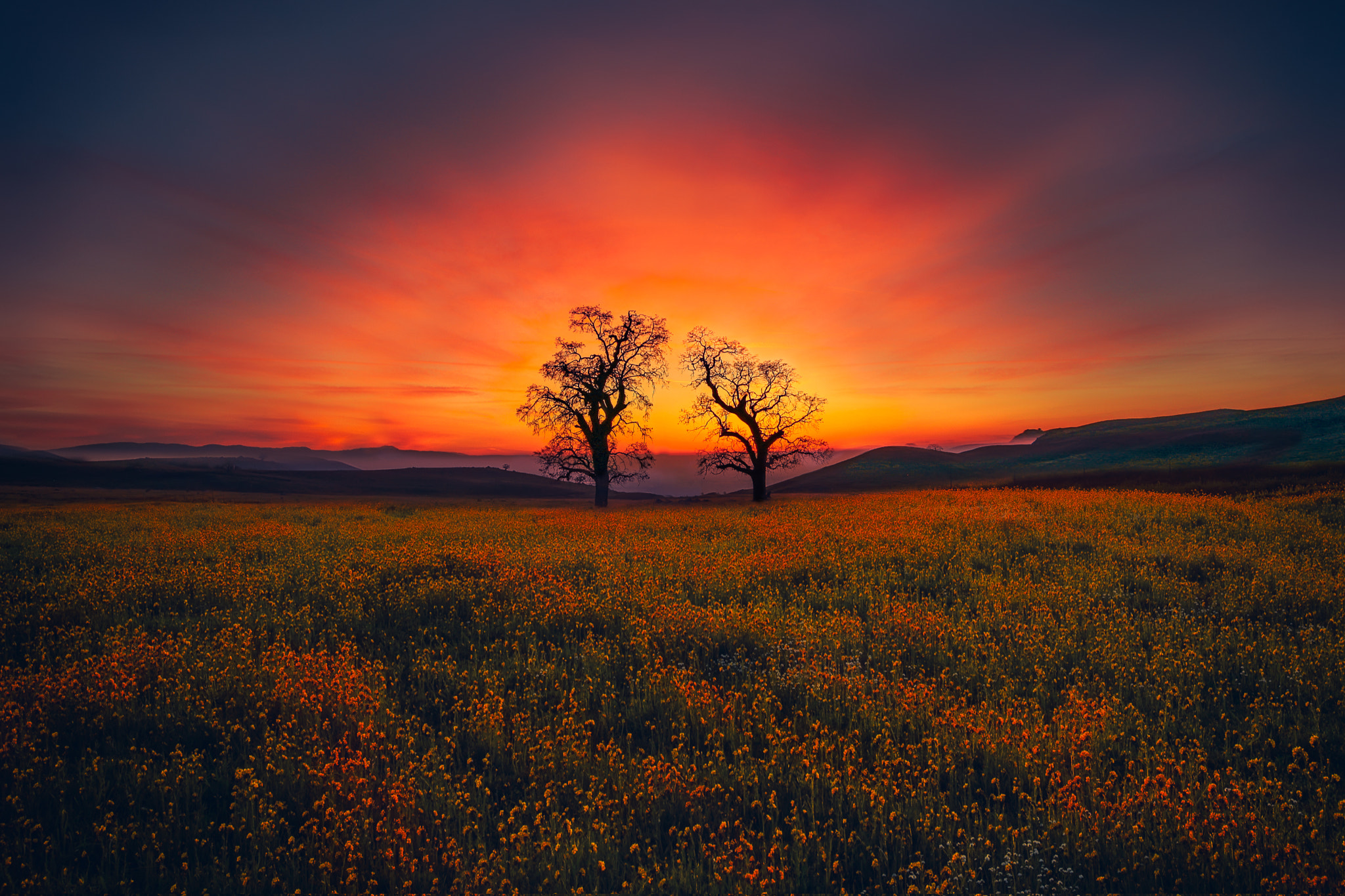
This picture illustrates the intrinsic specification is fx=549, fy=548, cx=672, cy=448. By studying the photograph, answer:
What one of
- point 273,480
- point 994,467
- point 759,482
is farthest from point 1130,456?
point 273,480

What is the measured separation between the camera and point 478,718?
194 inches

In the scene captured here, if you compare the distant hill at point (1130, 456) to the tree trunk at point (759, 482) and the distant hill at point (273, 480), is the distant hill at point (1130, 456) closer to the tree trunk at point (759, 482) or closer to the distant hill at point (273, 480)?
the tree trunk at point (759, 482)

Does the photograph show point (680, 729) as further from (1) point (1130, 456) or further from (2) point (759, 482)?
(1) point (1130, 456)

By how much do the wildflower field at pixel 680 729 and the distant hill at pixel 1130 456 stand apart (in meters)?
29.9

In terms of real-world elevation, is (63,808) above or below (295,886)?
above

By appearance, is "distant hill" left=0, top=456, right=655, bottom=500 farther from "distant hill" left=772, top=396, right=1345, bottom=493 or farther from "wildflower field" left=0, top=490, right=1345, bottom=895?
"wildflower field" left=0, top=490, right=1345, bottom=895

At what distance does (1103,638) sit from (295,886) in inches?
316

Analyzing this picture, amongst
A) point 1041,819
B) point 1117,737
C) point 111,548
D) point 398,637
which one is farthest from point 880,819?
point 111,548

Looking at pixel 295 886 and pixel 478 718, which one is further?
pixel 478 718

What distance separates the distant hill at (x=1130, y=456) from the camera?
125 ft

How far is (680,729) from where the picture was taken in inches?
193

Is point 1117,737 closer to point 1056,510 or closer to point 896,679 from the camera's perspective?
point 896,679

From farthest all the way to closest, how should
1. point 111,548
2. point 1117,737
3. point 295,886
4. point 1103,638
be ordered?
point 111,548 → point 1103,638 → point 1117,737 → point 295,886

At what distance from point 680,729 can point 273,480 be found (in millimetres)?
102563
